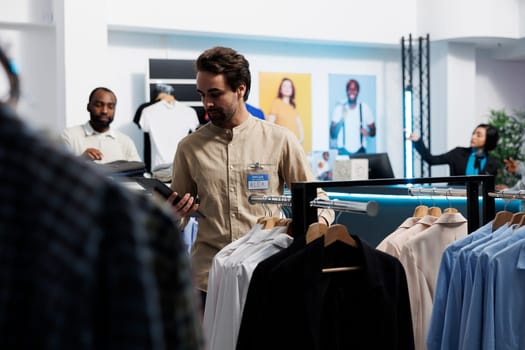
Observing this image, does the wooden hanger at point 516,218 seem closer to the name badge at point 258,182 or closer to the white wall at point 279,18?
the name badge at point 258,182

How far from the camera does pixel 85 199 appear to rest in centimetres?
70

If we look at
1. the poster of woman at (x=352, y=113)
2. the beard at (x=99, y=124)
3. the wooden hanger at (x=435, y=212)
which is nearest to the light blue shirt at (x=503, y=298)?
the wooden hanger at (x=435, y=212)

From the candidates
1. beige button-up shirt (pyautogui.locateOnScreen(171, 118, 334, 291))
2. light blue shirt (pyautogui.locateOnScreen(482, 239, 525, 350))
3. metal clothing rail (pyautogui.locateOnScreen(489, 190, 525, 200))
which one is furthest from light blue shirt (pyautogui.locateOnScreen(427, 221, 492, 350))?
beige button-up shirt (pyautogui.locateOnScreen(171, 118, 334, 291))

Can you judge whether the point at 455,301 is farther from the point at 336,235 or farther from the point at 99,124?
the point at 99,124

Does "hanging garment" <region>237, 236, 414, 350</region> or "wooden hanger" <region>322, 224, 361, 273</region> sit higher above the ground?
"wooden hanger" <region>322, 224, 361, 273</region>

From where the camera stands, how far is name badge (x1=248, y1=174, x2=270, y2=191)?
9.99 ft

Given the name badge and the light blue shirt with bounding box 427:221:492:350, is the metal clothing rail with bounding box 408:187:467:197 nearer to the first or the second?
the light blue shirt with bounding box 427:221:492:350

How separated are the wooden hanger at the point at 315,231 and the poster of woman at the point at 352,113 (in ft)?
28.9

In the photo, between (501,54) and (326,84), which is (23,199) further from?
(501,54)

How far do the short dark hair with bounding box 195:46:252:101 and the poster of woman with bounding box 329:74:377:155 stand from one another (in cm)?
808

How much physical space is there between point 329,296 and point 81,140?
4.24 metres

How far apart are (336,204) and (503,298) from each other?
58 cm

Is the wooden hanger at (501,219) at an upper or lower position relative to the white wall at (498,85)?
lower

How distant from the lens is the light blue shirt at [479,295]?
2477mm
